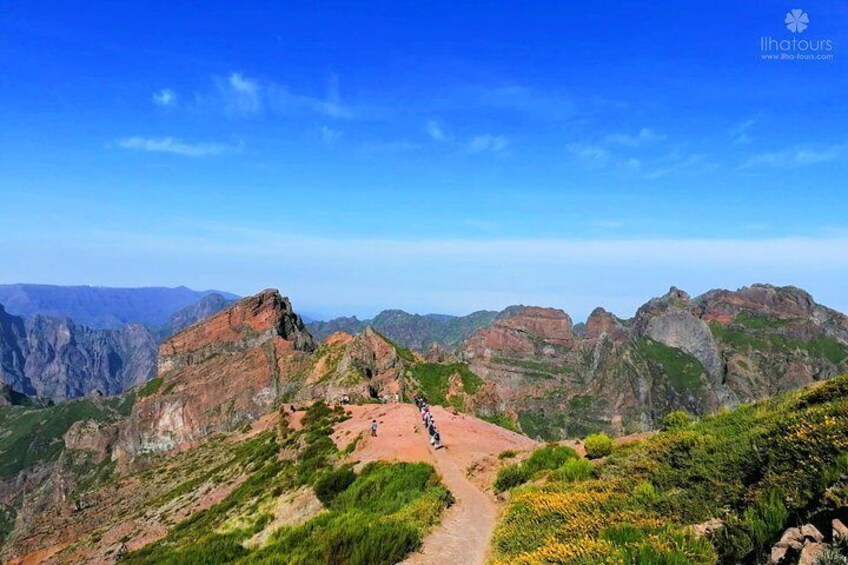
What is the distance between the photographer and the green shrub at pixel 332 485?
109 feet

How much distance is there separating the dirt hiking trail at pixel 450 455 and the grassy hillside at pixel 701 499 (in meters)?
2.65

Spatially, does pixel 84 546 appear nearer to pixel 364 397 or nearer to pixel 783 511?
pixel 364 397

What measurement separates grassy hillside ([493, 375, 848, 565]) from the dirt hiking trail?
2651 mm

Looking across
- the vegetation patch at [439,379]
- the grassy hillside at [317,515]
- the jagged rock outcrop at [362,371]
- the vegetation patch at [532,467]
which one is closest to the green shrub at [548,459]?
the vegetation patch at [532,467]

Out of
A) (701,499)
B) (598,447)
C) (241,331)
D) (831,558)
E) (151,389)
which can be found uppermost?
(831,558)

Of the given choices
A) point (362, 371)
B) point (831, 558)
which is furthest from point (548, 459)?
point (362, 371)

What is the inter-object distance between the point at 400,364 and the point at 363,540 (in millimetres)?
90167

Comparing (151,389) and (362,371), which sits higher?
(362,371)

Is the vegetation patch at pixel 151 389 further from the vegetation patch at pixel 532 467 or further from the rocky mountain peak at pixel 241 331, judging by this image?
the vegetation patch at pixel 532 467

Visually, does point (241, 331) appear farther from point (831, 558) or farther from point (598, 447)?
point (831, 558)

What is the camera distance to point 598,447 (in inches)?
1192

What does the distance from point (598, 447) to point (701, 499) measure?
715 inches

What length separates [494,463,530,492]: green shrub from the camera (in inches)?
1069

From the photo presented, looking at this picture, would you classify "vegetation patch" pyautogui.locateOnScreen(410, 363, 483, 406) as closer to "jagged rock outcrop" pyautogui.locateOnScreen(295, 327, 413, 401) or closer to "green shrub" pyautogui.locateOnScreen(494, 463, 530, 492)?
"jagged rock outcrop" pyautogui.locateOnScreen(295, 327, 413, 401)
